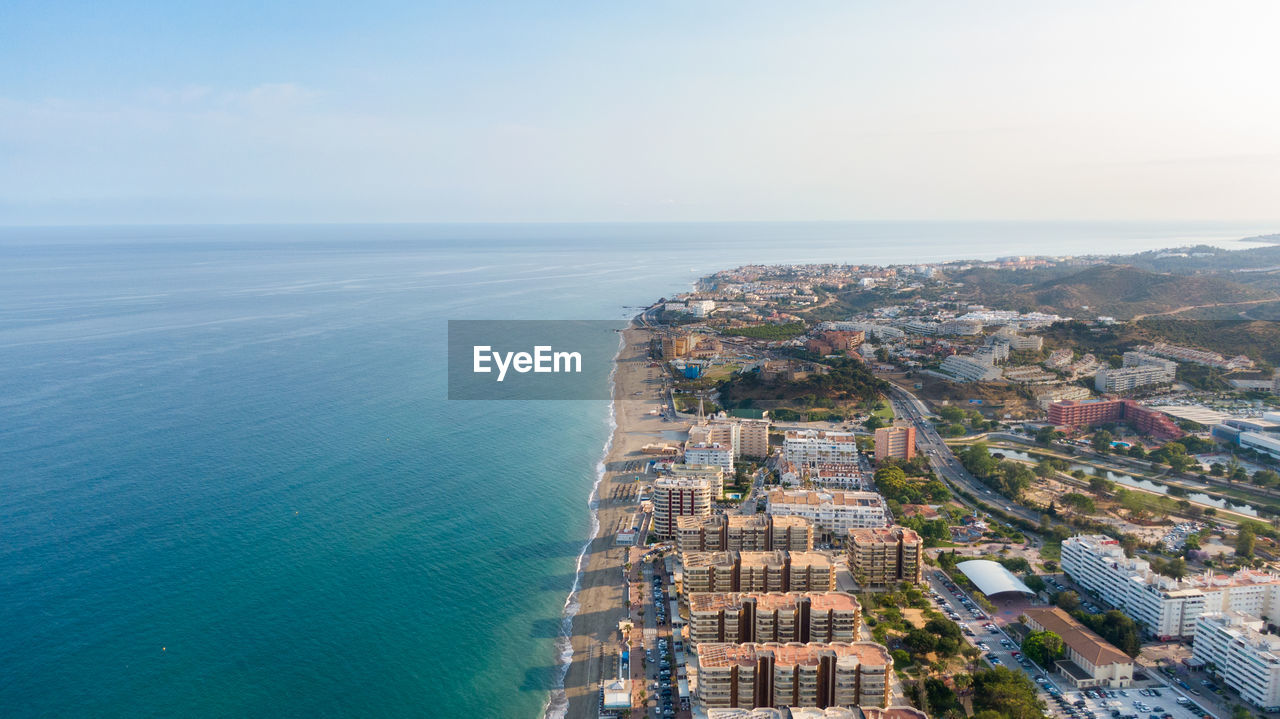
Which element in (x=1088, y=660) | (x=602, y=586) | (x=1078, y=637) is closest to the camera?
(x=1088, y=660)

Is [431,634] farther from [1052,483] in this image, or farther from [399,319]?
[399,319]

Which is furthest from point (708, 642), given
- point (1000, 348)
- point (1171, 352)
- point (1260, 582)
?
point (1171, 352)

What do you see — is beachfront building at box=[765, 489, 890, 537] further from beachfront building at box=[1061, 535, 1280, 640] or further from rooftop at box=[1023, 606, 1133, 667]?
beachfront building at box=[1061, 535, 1280, 640]

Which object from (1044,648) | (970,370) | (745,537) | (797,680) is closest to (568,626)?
(745,537)

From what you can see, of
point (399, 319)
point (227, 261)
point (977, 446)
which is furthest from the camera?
point (227, 261)

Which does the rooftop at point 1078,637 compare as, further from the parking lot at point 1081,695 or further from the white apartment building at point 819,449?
the white apartment building at point 819,449

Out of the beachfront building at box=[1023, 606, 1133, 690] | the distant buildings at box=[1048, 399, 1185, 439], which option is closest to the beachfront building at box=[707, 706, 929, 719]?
the beachfront building at box=[1023, 606, 1133, 690]

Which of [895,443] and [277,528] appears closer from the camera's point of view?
[277,528]

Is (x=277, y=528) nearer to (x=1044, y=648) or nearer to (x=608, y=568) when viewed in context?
(x=608, y=568)
